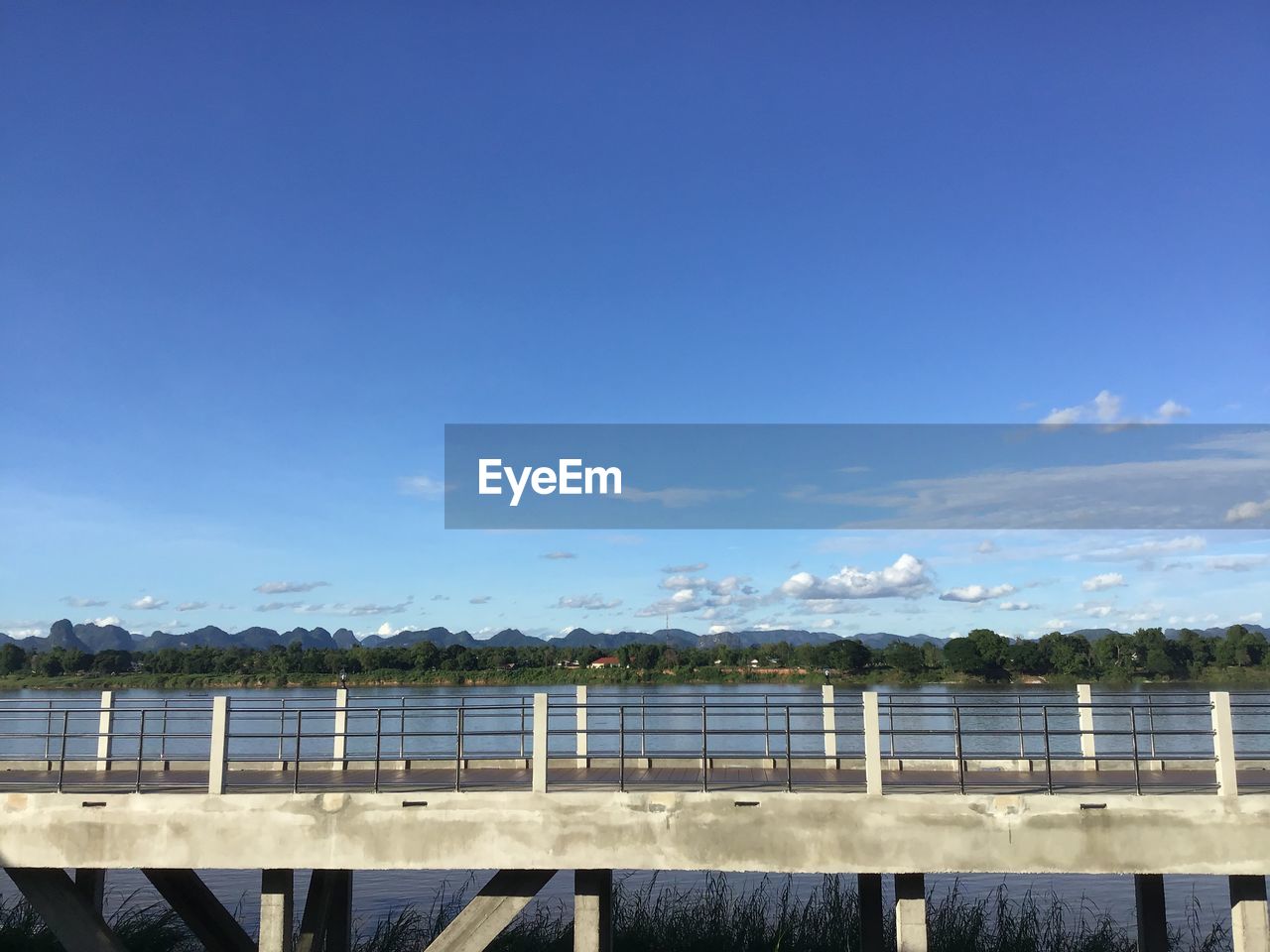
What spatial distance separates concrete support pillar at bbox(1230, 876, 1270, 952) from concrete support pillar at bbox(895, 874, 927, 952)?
138 inches

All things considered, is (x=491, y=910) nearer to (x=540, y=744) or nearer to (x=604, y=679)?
(x=540, y=744)

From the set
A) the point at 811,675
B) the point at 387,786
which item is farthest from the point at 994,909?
the point at 811,675

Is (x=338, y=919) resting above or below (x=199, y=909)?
below

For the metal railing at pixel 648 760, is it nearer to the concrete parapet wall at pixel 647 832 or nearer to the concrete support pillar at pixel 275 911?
the concrete parapet wall at pixel 647 832

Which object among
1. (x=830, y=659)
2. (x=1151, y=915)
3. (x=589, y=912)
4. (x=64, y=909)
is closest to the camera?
(x=589, y=912)

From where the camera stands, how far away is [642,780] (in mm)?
14219

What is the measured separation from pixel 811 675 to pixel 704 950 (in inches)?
2610

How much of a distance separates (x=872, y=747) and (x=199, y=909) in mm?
9568

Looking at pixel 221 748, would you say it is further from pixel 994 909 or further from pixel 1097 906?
pixel 1097 906

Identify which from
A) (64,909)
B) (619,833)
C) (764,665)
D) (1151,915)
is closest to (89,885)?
(64,909)

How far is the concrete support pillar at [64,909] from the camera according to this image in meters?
→ 12.4

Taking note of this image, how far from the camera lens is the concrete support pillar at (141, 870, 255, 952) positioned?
13.3 metres

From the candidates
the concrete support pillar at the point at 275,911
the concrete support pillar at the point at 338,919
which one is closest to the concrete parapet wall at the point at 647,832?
the concrete support pillar at the point at 275,911

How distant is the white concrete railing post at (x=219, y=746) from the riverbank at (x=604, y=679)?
207 ft
